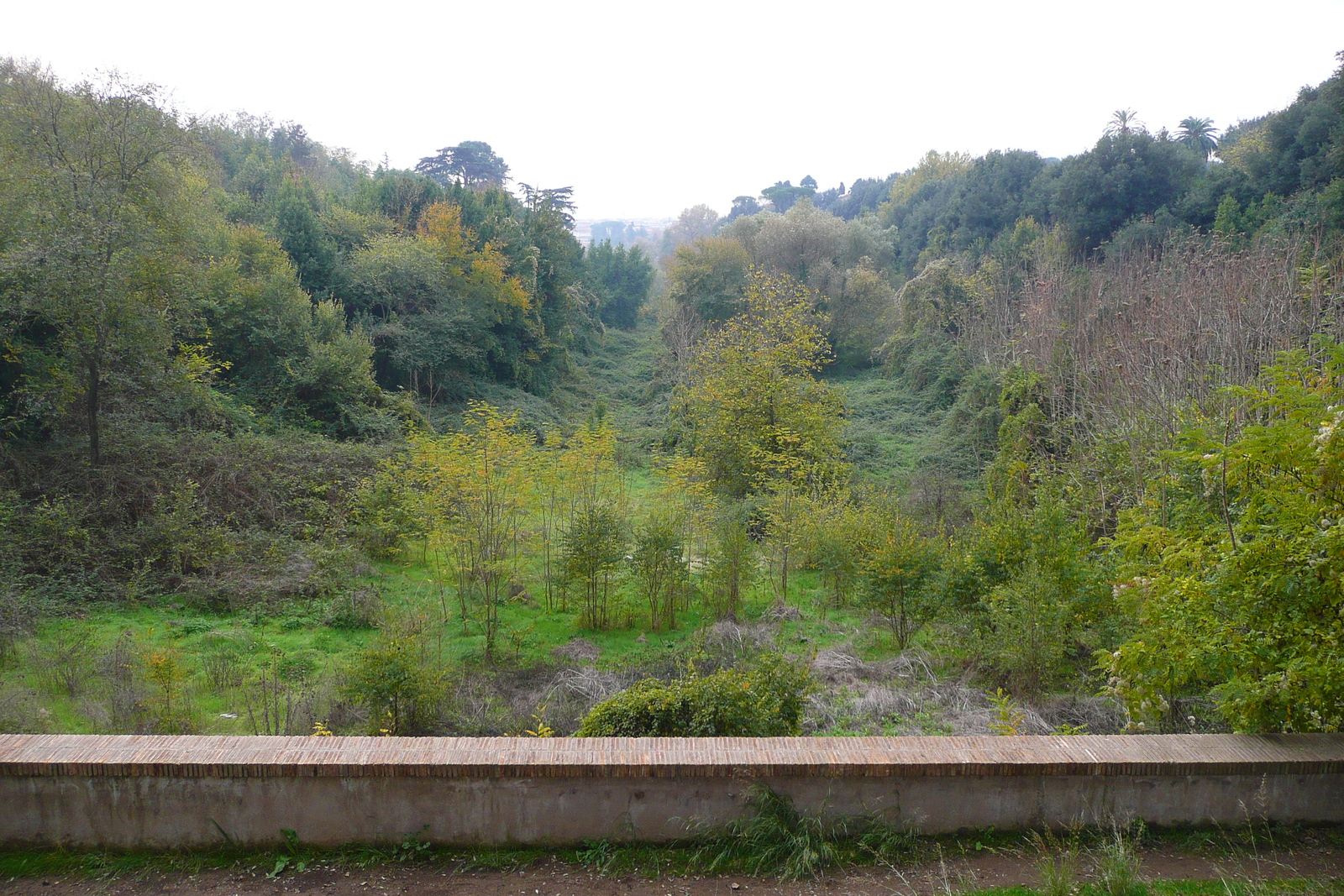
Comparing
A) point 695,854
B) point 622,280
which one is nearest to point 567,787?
point 695,854

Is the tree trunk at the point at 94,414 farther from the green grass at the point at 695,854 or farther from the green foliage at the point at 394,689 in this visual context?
the green grass at the point at 695,854

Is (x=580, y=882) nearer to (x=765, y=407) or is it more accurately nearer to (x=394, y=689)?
(x=394, y=689)

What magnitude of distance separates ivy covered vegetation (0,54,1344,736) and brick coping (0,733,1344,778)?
0.46m

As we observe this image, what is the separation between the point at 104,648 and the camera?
28.5 feet

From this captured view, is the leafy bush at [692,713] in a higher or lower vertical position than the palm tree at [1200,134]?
lower

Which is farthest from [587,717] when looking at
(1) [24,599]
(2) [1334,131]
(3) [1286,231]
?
(2) [1334,131]

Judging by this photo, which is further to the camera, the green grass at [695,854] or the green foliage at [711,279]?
the green foliage at [711,279]

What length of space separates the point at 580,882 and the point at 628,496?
511 inches

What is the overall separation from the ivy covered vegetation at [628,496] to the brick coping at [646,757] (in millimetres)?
465

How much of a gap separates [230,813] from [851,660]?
7.05 meters

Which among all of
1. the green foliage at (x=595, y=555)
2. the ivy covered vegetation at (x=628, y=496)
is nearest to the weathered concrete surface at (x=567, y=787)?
the ivy covered vegetation at (x=628, y=496)

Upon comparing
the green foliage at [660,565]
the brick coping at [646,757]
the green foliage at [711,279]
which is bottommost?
the green foliage at [660,565]

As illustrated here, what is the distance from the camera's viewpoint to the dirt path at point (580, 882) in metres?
3.55

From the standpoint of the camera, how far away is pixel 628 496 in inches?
651
